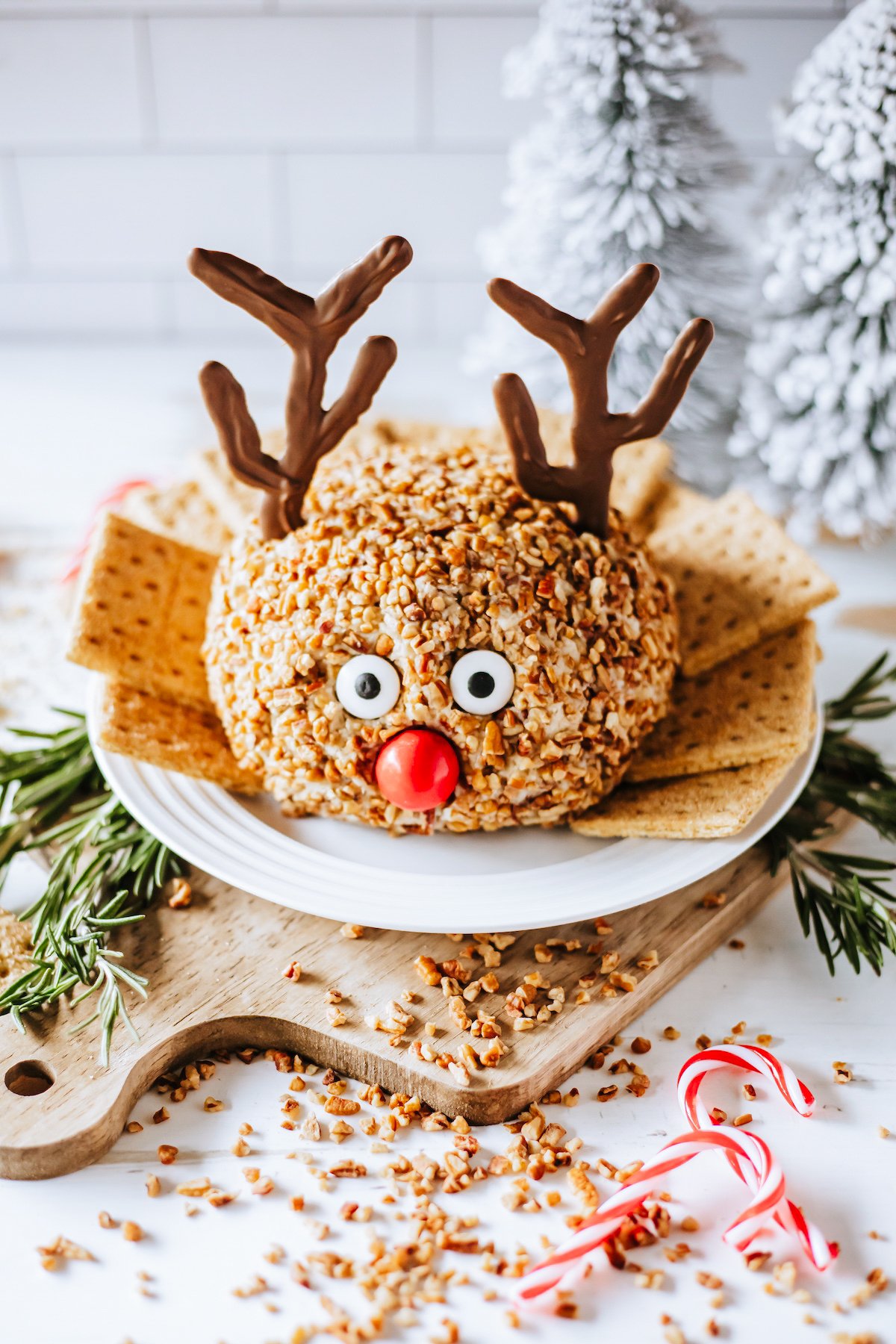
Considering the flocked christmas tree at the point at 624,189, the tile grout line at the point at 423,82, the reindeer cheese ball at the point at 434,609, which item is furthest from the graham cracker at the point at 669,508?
the tile grout line at the point at 423,82

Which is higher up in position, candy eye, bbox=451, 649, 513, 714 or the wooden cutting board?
candy eye, bbox=451, 649, 513, 714

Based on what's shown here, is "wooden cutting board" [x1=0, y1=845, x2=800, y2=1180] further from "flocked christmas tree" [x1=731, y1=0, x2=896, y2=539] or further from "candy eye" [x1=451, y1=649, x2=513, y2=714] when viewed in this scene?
"flocked christmas tree" [x1=731, y1=0, x2=896, y2=539]

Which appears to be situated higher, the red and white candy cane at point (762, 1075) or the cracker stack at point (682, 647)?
the cracker stack at point (682, 647)

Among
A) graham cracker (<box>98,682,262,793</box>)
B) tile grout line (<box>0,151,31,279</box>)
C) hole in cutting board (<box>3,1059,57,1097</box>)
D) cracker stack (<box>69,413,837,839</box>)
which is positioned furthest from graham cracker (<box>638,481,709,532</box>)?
tile grout line (<box>0,151,31,279</box>)

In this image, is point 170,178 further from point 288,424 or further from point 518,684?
point 518,684

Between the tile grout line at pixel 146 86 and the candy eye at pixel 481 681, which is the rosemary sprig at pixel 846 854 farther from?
the tile grout line at pixel 146 86

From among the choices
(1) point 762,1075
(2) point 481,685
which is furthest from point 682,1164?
(2) point 481,685

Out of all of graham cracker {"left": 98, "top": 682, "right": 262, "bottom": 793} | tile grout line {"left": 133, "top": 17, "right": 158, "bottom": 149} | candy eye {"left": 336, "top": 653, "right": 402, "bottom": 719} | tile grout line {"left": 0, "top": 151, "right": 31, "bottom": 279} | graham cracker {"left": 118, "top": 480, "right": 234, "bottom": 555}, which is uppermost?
→ tile grout line {"left": 133, "top": 17, "right": 158, "bottom": 149}
